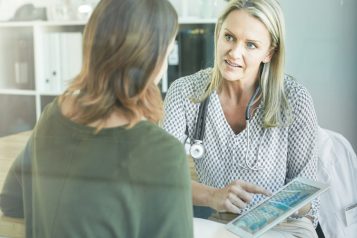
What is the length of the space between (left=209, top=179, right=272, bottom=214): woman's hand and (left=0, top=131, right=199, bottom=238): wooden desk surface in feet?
0.69

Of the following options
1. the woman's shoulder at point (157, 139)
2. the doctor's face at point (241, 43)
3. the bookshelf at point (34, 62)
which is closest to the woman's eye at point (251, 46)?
the doctor's face at point (241, 43)

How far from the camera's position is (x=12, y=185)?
2.08 ft

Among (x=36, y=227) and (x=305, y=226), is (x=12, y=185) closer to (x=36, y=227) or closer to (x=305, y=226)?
(x=36, y=227)

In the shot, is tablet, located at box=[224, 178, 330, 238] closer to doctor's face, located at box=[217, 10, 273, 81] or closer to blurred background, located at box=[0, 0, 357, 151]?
blurred background, located at box=[0, 0, 357, 151]

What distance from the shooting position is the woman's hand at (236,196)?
2.69 ft

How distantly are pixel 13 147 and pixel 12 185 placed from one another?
8 centimetres

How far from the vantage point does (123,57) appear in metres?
0.50

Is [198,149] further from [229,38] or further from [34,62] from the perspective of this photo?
[34,62]

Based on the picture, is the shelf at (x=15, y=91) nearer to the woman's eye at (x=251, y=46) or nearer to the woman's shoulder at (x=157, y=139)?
the woman's shoulder at (x=157, y=139)

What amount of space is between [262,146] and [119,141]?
544 millimetres

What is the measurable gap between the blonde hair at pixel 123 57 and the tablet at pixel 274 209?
1.18 feet

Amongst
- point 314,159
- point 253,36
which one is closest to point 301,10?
point 253,36

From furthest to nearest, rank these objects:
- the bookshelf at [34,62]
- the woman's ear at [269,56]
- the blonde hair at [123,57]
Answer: the woman's ear at [269,56] < the bookshelf at [34,62] < the blonde hair at [123,57]

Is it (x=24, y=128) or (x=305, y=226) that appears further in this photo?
(x=305, y=226)
